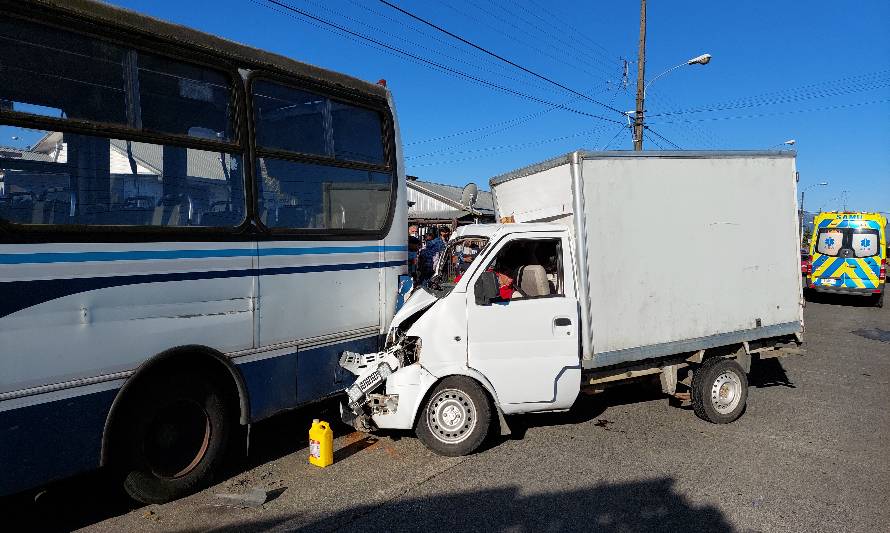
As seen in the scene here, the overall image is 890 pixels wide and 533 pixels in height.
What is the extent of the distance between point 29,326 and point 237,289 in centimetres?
144

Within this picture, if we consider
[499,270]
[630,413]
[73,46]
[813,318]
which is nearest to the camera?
[73,46]

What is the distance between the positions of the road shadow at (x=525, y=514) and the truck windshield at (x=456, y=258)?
201cm

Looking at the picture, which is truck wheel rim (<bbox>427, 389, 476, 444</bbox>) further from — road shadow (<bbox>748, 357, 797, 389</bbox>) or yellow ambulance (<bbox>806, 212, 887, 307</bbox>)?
yellow ambulance (<bbox>806, 212, 887, 307</bbox>)

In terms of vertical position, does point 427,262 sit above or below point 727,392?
above

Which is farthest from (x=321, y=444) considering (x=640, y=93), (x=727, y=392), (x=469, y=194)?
(x=640, y=93)

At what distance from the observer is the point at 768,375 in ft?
28.2

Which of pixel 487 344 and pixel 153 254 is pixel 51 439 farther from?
pixel 487 344

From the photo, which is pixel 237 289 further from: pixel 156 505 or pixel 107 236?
pixel 156 505

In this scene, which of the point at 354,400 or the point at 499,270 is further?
the point at 499,270

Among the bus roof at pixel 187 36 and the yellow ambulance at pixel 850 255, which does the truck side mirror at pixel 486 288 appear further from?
the yellow ambulance at pixel 850 255

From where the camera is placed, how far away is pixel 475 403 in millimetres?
5098

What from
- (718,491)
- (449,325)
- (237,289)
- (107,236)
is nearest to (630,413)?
(718,491)

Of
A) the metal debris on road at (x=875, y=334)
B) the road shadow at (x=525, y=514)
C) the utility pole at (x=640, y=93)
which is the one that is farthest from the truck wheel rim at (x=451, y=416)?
the utility pole at (x=640, y=93)

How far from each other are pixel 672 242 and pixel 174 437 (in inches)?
196
